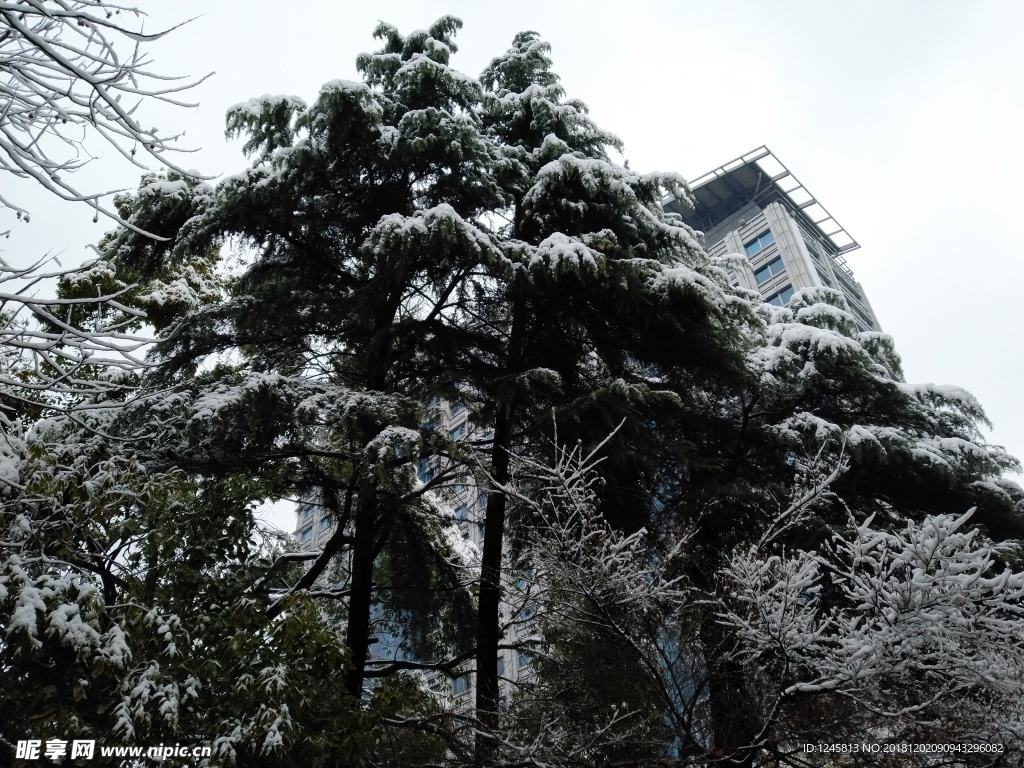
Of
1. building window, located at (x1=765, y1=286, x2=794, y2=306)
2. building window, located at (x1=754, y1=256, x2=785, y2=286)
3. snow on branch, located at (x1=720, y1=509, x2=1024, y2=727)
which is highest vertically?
building window, located at (x1=754, y1=256, x2=785, y2=286)

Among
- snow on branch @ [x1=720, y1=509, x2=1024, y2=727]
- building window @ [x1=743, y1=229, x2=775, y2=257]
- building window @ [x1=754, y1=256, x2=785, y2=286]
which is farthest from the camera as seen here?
building window @ [x1=743, y1=229, x2=775, y2=257]

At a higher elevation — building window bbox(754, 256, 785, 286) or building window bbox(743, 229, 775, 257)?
building window bbox(743, 229, 775, 257)

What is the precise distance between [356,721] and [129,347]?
3.60 meters

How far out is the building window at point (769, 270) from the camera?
38.7 metres

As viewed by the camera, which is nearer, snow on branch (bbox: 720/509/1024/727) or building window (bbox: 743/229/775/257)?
snow on branch (bbox: 720/509/1024/727)

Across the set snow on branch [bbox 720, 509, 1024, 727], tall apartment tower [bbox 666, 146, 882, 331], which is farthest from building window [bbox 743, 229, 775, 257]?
snow on branch [bbox 720, 509, 1024, 727]

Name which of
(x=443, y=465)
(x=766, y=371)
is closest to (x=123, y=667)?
(x=443, y=465)

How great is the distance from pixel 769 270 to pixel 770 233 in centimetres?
245

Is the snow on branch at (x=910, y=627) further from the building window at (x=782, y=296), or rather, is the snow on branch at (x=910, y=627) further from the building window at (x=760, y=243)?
the building window at (x=760, y=243)

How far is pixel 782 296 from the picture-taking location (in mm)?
38219

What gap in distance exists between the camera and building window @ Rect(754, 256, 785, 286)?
127 feet

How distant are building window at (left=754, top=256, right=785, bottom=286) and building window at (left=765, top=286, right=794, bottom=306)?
0.96m

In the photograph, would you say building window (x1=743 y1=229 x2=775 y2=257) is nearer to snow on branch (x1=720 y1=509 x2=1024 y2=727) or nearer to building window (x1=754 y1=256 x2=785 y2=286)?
building window (x1=754 y1=256 x2=785 y2=286)

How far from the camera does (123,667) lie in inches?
191
